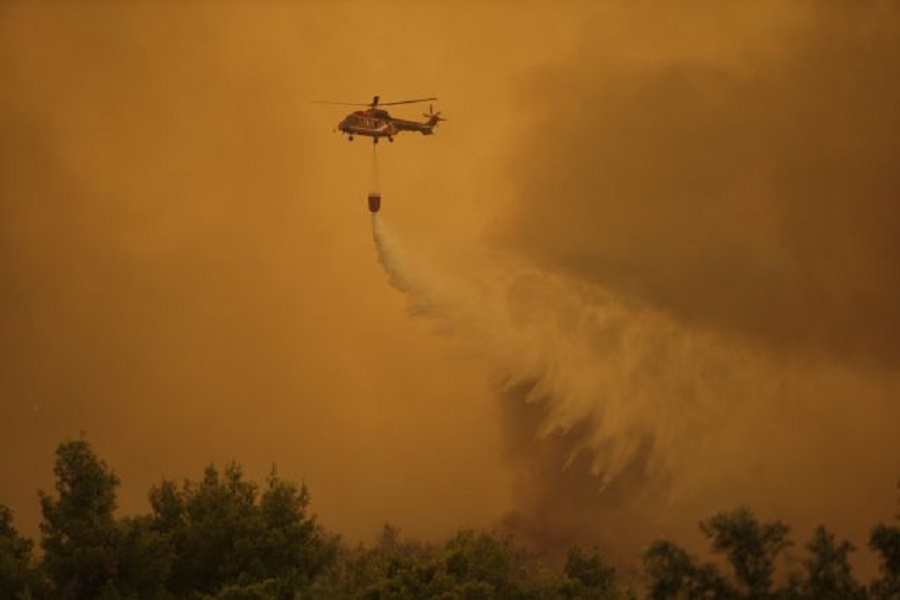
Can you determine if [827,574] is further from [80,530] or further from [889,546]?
[80,530]

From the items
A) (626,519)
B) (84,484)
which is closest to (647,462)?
(626,519)

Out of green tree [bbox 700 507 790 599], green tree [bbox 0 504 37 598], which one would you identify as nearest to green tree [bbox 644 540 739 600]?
green tree [bbox 700 507 790 599]

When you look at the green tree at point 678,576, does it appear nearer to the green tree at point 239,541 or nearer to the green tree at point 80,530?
the green tree at point 239,541

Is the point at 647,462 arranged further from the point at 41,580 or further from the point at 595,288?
the point at 41,580

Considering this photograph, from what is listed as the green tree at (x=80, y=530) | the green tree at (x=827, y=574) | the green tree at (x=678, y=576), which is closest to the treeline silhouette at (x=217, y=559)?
the green tree at (x=80, y=530)

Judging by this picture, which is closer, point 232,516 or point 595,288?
point 232,516

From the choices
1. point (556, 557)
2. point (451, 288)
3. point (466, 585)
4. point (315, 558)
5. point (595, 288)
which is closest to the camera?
point (466, 585)
